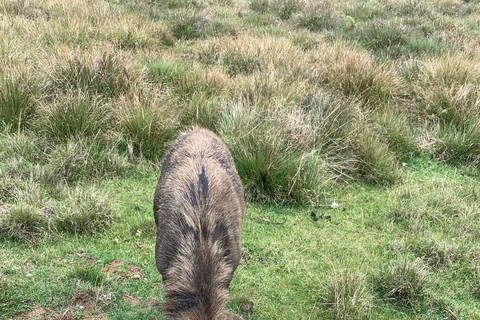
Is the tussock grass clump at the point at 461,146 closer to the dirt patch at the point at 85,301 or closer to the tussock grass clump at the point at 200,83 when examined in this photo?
the tussock grass clump at the point at 200,83

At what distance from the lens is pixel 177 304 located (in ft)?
7.75

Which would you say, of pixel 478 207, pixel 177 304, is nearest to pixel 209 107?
pixel 478 207

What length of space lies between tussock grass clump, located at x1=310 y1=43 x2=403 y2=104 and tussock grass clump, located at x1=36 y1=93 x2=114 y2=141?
3.73m

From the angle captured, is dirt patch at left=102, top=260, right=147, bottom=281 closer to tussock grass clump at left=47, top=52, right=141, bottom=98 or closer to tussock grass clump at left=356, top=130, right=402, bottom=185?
tussock grass clump at left=47, top=52, right=141, bottom=98

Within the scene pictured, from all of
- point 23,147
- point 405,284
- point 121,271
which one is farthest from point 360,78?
point 23,147

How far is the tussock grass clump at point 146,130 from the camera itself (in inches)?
228

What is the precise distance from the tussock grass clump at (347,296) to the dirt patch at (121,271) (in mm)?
1661

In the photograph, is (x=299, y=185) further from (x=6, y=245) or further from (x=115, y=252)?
(x=6, y=245)

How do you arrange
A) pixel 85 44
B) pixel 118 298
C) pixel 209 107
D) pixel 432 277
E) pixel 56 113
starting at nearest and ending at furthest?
pixel 118 298 < pixel 432 277 < pixel 56 113 < pixel 209 107 < pixel 85 44

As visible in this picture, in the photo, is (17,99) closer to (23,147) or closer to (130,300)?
(23,147)

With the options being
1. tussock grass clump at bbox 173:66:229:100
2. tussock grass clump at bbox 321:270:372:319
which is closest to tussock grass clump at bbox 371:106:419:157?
tussock grass clump at bbox 173:66:229:100

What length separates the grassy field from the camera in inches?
151

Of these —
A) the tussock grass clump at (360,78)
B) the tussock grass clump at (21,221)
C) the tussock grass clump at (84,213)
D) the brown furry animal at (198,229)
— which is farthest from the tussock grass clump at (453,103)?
the tussock grass clump at (21,221)

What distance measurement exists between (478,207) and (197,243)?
12.8 ft
